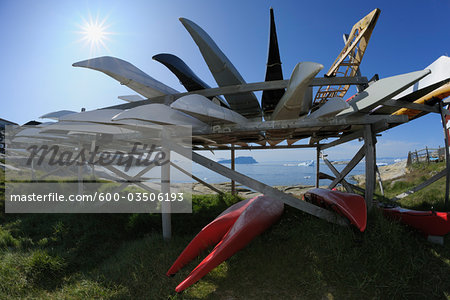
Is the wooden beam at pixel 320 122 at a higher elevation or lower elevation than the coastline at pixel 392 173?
higher

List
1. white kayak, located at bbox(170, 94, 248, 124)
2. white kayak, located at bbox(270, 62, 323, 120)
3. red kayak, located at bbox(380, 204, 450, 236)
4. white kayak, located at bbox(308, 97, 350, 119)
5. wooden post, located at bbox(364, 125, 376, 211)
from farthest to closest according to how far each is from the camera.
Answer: wooden post, located at bbox(364, 125, 376, 211) → red kayak, located at bbox(380, 204, 450, 236) → white kayak, located at bbox(308, 97, 350, 119) → white kayak, located at bbox(170, 94, 248, 124) → white kayak, located at bbox(270, 62, 323, 120)

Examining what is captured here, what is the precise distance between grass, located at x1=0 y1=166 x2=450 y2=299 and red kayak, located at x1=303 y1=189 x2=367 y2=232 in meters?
0.27

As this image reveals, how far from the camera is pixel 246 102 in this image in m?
4.01

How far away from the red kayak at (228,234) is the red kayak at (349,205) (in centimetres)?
104

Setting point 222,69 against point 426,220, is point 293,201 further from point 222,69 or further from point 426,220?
point 222,69

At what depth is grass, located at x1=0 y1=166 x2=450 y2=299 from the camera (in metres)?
2.48

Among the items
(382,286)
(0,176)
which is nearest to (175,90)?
(382,286)

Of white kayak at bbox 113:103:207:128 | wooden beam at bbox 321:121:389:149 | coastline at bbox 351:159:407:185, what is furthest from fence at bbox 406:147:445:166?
white kayak at bbox 113:103:207:128

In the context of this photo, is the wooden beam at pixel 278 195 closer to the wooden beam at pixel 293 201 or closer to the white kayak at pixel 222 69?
the wooden beam at pixel 293 201

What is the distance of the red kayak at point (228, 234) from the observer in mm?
2592

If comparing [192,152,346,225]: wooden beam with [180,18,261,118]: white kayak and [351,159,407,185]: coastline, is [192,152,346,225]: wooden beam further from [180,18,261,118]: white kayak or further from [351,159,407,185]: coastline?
[351,159,407,185]: coastline

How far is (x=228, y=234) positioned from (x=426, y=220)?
347 cm

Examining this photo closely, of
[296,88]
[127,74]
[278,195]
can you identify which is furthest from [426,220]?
[127,74]

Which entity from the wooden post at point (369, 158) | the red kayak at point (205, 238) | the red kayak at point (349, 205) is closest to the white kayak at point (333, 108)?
the wooden post at point (369, 158)
